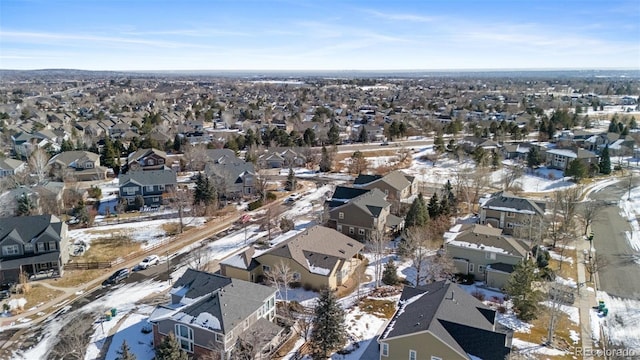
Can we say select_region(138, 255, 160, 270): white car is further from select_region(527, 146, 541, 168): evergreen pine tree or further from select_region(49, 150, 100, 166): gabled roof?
select_region(527, 146, 541, 168): evergreen pine tree

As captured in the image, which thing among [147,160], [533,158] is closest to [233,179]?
[147,160]

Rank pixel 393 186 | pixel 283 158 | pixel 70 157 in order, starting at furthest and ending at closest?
pixel 283 158, pixel 70 157, pixel 393 186

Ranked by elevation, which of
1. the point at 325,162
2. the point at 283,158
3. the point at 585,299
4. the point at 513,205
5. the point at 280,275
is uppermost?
the point at 283,158

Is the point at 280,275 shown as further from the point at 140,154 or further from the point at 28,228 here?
the point at 140,154

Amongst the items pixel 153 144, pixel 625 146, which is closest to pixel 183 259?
pixel 153 144

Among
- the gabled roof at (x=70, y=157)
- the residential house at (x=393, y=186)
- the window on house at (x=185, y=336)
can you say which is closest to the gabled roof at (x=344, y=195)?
the residential house at (x=393, y=186)

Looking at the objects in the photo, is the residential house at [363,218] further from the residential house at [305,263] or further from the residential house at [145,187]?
the residential house at [145,187]

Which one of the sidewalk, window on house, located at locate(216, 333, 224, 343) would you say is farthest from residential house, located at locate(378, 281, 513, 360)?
window on house, located at locate(216, 333, 224, 343)
